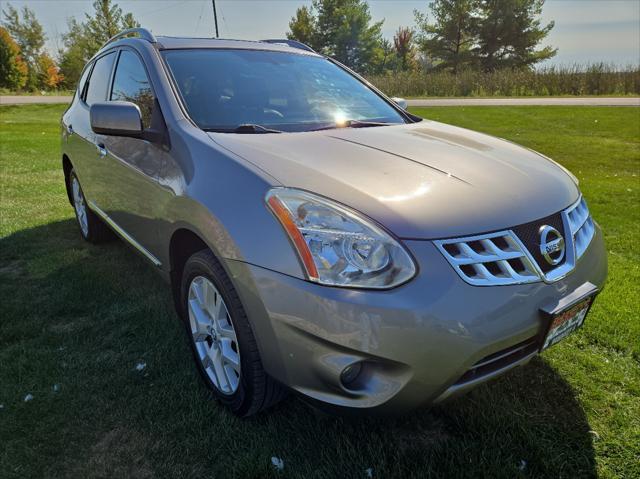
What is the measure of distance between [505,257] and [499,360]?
0.38 metres

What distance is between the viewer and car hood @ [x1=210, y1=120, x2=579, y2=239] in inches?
66.7

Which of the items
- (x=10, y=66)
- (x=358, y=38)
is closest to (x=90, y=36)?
(x=10, y=66)

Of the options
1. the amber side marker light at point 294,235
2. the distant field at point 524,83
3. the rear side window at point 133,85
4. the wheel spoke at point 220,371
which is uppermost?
the distant field at point 524,83

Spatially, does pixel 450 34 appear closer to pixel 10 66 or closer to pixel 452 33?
pixel 452 33

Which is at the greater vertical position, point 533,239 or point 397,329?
point 533,239

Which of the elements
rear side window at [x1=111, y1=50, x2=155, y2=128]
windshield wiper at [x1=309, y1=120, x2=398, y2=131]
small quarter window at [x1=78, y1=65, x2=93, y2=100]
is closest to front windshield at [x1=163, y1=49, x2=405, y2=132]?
windshield wiper at [x1=309, y1=120, x2=398, y2=131]

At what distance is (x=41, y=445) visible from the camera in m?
2.05

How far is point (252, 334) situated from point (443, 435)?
0.94 metres

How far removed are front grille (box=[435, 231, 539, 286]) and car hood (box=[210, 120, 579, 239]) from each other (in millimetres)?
39

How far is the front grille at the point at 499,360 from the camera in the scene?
65.9 inches

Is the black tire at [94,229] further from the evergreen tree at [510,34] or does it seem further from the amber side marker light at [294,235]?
the evergreen tree at [510,34]

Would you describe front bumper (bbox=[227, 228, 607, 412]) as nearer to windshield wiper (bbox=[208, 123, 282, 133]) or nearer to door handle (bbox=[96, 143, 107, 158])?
windshield wiper (bbox=[208, 123, 282, 133])

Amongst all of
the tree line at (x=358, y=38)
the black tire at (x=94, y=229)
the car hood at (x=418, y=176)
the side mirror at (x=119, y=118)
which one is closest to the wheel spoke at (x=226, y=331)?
the car hood at (x=418, y=176)

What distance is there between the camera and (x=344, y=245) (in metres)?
1.64
